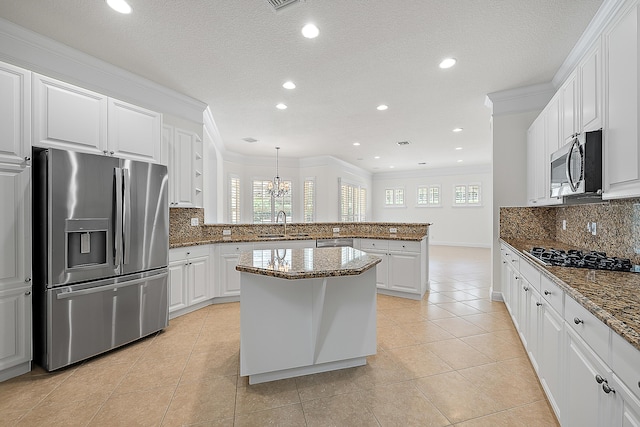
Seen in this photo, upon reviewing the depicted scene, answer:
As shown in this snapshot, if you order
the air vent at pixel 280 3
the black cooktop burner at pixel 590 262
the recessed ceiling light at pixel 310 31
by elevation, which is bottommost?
the black cooktop burner at pixel 590 262

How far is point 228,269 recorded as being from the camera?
414 centimetres

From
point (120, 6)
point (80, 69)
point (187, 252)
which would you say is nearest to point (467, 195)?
point (187, 252)

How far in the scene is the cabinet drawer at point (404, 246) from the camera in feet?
13.8

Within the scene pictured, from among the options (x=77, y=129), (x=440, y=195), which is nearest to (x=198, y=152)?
(x=77, y=129)

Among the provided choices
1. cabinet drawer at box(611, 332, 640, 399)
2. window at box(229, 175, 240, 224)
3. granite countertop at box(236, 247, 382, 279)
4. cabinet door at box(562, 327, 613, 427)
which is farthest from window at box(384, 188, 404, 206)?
cabinet drawer at box(611, 332, 640, 399)

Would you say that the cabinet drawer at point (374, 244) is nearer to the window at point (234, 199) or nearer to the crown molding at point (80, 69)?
the crown molding at point (80, 69)

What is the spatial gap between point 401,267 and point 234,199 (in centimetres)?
519

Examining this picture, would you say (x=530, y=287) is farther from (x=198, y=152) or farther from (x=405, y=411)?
(x=198, y=152)

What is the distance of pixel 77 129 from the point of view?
99.3 inches

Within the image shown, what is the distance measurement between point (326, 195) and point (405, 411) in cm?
671

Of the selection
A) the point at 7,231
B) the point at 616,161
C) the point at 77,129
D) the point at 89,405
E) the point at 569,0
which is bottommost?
the point at 89,405

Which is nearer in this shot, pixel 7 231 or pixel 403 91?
pixel 7 231

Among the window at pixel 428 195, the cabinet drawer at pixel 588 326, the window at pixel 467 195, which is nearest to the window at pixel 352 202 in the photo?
the window at pixel 428 195

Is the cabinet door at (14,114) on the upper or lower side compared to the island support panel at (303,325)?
upper
